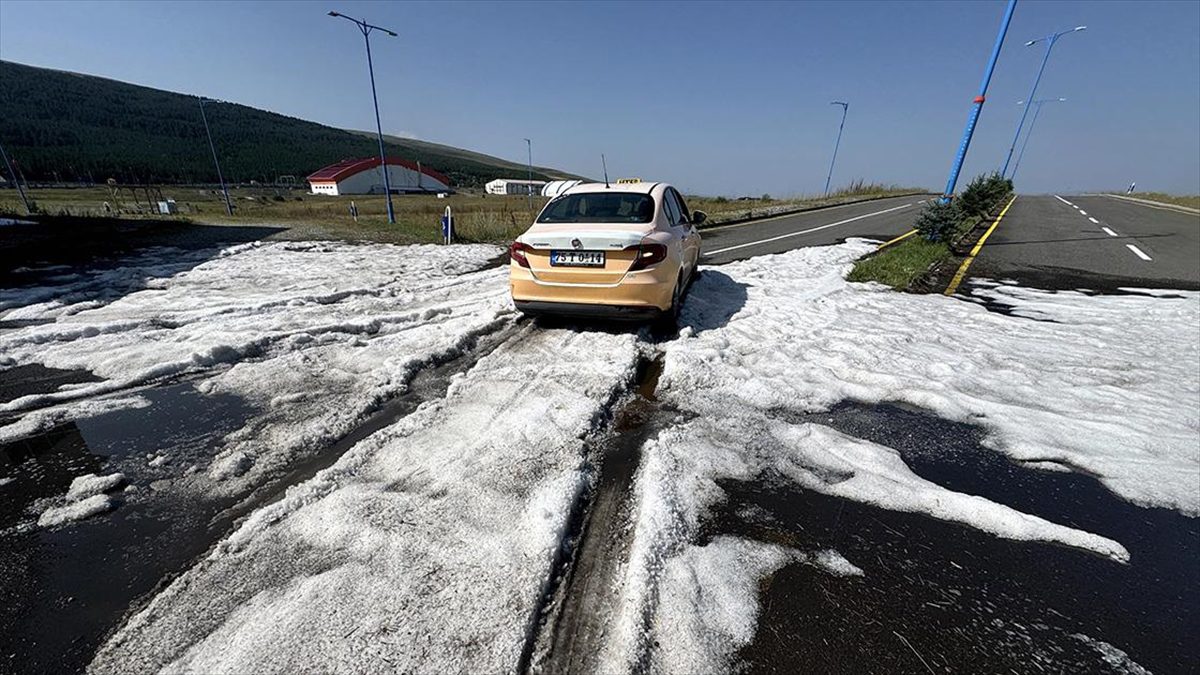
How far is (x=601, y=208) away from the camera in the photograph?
220 inches

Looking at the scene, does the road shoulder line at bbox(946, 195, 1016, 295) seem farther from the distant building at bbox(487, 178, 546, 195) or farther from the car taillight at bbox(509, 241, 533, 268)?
the distant building at bbox(487, 178, 546, 195)

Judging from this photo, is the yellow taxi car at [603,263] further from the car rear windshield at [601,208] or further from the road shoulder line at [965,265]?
the road shoulder line at [965,265]

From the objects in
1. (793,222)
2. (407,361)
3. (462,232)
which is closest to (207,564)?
(407,361)

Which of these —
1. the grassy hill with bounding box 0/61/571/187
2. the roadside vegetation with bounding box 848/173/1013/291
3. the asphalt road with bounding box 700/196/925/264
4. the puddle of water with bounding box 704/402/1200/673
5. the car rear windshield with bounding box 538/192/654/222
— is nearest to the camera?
the puddle of water with bounding box 704/402/1200/673

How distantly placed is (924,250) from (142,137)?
588 ft

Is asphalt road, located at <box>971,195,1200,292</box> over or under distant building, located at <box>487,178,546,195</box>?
over

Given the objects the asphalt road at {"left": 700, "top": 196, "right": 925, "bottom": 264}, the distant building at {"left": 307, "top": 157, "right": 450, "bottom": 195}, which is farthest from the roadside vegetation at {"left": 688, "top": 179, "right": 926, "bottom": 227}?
the distant building at {"left": 307, "top": 157, "right": 450, "bottom": 195}

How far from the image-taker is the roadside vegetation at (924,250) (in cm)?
846

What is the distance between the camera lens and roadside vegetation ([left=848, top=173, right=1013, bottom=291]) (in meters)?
8.46

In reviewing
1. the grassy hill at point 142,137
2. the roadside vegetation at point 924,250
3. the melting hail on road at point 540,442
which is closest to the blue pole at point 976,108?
the roadside vegetation at point 924,250

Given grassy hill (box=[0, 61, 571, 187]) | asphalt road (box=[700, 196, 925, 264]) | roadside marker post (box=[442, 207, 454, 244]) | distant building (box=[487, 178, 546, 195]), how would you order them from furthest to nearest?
distant building (box=[487, 178, 546, 195]) < grassy hill (box=[0, 61, 571, 187]) < roadside marker post (box=[442, 207, 454, 244]) < asphalt road (box=[700, 196, 925, 264])

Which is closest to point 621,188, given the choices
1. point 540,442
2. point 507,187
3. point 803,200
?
point 540,442

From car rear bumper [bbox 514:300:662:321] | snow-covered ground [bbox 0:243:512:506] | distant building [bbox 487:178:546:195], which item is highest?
car rear bumper [bbox 514:300:662:321]

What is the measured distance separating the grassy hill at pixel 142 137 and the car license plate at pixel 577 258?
384 ft
